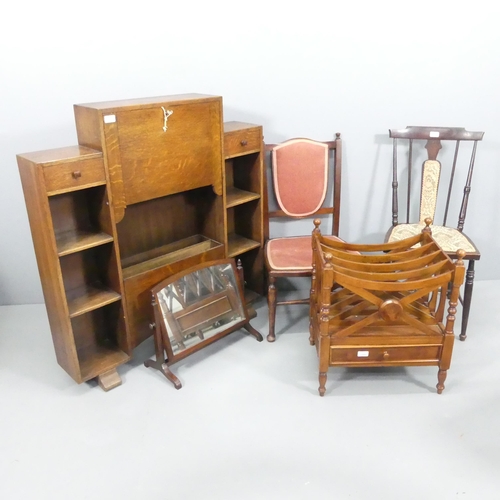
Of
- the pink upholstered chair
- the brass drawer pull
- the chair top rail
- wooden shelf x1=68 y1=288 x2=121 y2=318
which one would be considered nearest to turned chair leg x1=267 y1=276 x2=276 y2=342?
the pink upholstered chair

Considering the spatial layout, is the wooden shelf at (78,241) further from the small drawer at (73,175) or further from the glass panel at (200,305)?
the glass panel at (200,305)

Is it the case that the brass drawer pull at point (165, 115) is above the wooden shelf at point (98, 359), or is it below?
above

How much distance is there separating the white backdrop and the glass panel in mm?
927

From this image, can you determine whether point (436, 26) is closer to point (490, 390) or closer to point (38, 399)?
point (490, 390)

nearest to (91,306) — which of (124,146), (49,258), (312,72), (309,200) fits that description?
(49,258)

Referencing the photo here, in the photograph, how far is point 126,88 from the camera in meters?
2.47

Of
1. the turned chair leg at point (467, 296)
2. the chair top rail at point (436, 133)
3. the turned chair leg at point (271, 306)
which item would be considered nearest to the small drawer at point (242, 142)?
the turned chair leg at point (271, 306)

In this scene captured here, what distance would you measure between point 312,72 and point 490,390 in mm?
1839

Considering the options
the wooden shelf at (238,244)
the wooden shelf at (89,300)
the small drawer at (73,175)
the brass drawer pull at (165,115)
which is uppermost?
the brass drawer pull at (165,115)

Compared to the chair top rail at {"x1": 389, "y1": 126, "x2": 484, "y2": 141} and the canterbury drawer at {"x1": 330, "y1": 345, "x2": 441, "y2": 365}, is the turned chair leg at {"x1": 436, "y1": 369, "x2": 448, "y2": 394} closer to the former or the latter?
the canterbury drawer at {"x1": 330, "y1": 345, "x2": 441, "y2": 365}

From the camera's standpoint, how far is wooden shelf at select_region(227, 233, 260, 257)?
262cm

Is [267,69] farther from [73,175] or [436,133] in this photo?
[73,175]

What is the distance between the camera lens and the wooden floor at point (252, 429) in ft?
5.58

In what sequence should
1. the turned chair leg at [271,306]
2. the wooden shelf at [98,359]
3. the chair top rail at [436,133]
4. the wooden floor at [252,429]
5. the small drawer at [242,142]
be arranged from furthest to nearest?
the chair top rail at [436,133] < the turned chair leg at [271,306] < the small drawer at [242,142] < the wooden shelf at [98,359] < the wooden floor at [252,429]
